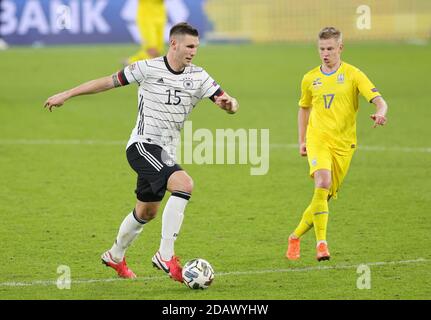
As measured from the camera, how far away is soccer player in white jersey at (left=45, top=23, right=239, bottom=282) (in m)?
8.00

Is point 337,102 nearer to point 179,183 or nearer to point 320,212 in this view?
point 320,212

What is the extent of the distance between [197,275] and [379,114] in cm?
200

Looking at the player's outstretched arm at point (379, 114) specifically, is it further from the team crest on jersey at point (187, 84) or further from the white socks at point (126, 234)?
the white socks at point (126, 234)

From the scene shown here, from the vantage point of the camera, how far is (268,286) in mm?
7969

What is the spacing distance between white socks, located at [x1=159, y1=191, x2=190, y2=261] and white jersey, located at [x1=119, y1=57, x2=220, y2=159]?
42 cm

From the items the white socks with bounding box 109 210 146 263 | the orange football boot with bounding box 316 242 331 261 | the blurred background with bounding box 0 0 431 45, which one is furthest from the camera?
the blurred background with bounding box 0 0 431 45

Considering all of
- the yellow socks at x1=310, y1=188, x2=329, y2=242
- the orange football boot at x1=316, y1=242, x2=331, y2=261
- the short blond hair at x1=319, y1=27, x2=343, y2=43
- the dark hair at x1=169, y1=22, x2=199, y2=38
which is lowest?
the orange football boot at x1=316, y1=242, x2=331, y2=261

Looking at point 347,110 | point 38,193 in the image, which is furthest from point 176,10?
point 347,110

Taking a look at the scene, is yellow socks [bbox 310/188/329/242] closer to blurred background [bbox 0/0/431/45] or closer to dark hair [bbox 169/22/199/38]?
dark hair [bbox 169/22/199/38]

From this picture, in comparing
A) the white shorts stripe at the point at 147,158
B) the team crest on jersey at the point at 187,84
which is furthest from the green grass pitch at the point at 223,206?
the team crest on jersey at the point at 187,84

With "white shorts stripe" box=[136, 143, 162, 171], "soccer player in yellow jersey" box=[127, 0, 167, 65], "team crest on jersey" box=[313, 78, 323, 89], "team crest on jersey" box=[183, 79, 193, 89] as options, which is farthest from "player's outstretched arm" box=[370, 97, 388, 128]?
"soccer player in yellow jersey" box=[127, 0, 167, 65]

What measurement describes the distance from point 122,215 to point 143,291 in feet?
10.2

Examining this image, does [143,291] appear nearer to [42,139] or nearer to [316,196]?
[316,196]

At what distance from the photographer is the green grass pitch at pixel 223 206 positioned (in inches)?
319
